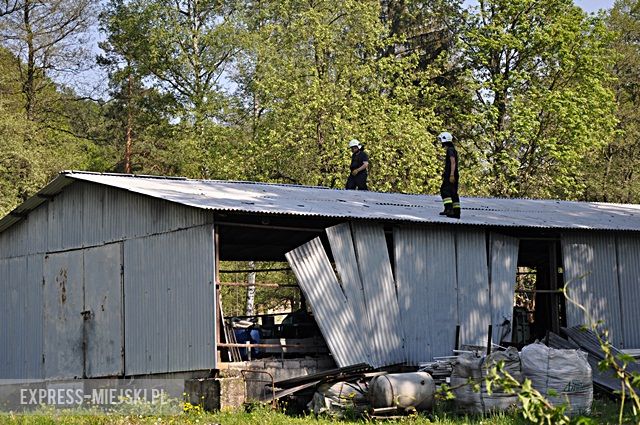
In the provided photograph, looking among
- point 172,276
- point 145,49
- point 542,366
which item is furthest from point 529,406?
point 145,49

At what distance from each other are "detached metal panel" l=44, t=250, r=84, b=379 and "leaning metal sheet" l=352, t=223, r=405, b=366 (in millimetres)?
5635

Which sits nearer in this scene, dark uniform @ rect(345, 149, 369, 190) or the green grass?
the green grass

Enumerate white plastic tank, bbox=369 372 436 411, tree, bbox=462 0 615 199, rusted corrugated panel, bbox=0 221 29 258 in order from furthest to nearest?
tree, bbox=462 0 615 199 < rusted corrugated panel, bbox=0 221 29 258 < white plastic tank, bbox=369 372 436 411

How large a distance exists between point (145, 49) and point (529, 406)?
3701cm

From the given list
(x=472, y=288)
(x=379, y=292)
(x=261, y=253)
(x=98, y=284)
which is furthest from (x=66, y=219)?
(x=472, y=288)

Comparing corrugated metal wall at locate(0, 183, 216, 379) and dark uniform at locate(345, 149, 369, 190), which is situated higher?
dark uniform at locate(345, 149, 369, 190)

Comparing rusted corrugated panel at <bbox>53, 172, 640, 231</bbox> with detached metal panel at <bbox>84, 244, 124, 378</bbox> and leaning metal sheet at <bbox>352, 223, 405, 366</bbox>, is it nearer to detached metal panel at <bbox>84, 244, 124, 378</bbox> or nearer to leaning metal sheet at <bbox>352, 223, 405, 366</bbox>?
leaning metal sheet at <bbox>352, 223, 405, 366</bbox>

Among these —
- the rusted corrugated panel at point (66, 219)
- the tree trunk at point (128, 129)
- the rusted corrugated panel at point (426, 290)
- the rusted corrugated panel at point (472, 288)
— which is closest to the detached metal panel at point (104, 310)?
the rusted corrugated panel at point (66, 219)

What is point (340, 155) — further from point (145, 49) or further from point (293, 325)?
point (293, 325)

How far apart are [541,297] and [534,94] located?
1531 cm

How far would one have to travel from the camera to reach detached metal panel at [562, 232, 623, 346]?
21219 mm

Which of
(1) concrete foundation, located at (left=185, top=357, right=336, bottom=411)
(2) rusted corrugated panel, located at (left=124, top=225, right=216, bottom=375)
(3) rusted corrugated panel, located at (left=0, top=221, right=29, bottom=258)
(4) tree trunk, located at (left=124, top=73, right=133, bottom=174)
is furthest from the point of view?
(4) tree trunk, located at (left=124, top=73, right=133, bottom=174)

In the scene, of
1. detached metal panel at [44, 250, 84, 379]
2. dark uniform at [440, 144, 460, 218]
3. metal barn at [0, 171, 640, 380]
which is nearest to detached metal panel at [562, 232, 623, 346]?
metal barn at [0, 171, 640, 380]

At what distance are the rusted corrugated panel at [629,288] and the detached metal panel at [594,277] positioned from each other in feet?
0.57
